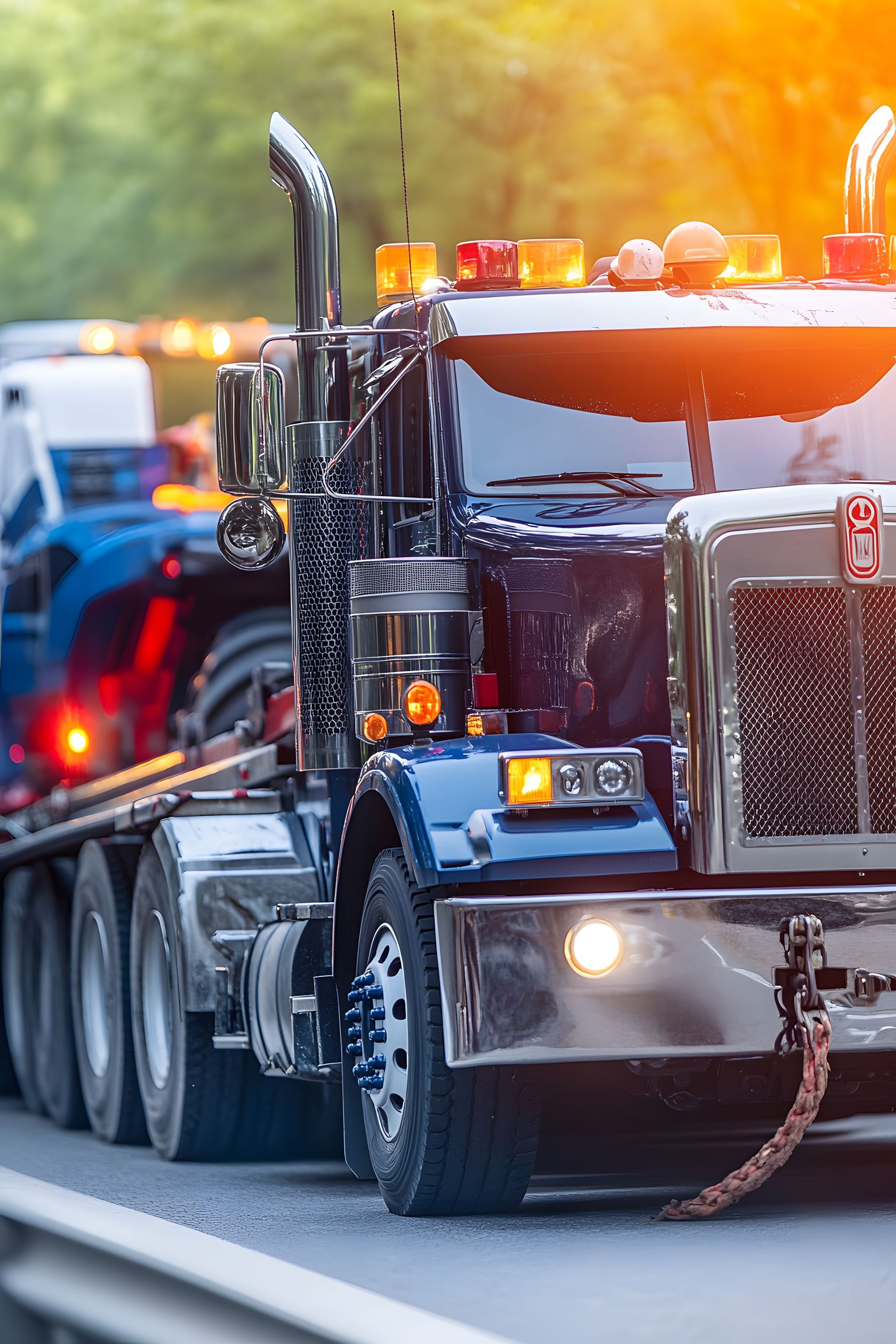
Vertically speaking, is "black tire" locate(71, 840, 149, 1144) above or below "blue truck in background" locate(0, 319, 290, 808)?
below

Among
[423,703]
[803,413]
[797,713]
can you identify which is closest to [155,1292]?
[797,713]

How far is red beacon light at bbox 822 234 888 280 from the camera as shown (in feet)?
28.7

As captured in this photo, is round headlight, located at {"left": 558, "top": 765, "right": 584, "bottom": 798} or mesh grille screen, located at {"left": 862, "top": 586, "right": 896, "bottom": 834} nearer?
round headlight, located at {"left": 558, "top": 765, "right": 584, "bottom": 798}

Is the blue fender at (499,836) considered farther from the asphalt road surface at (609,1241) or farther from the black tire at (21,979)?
the black tire at (21,979)

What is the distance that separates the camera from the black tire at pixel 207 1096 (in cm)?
970

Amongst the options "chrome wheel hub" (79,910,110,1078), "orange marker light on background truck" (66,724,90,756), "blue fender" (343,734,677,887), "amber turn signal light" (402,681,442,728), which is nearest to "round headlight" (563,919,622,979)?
"blue fender" (343,734,677,887)

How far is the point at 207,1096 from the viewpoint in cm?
973

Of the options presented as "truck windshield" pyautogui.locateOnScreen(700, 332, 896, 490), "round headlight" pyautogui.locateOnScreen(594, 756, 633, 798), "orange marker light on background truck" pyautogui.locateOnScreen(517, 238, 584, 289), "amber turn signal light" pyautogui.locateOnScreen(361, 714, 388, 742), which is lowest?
"round headlight" pyautogui.locateOnScreen(594, 756, 633, 798)

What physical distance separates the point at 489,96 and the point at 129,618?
49.2 feet

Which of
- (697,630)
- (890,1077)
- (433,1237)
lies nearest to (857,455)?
(697,630)

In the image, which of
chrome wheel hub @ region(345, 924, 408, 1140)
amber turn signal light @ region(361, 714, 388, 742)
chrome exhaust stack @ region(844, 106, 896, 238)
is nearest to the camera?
chrome wheel hub @ region(345, 924, 408, 1140)

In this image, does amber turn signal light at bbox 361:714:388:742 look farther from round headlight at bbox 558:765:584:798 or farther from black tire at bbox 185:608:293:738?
black tire at bbox 185:608:293:738

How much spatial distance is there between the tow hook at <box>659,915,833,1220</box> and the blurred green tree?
18418mm

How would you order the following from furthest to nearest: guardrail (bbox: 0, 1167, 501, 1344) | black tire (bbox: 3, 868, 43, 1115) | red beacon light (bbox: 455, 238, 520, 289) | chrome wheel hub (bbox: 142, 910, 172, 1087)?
1. black tire (bbox: 3, 868, 43, 1115)
2. chrome wheel hub (bbox: 142, 910, 172, 1087)
3. red beacon light (bbox: 455, 238, 520, 289)
4. guardrail (bbox: 0, 1167, 501, 1344)
